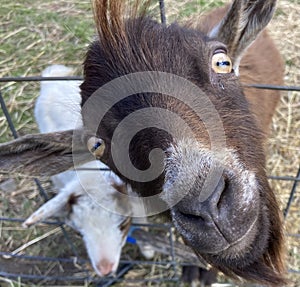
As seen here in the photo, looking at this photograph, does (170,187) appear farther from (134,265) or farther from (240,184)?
(134,265)

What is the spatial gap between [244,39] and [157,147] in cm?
74

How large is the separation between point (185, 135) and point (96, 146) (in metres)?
0.49

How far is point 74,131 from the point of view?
77.4 inches

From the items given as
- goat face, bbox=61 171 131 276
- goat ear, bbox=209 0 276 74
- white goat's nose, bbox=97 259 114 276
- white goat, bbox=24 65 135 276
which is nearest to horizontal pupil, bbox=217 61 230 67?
goat ear, bbox=209 0 276 74

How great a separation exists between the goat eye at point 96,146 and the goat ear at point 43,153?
7cm


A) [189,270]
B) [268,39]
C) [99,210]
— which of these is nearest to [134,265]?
[189,270]

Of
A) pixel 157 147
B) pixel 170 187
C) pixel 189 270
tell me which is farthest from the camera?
pixel 189 270

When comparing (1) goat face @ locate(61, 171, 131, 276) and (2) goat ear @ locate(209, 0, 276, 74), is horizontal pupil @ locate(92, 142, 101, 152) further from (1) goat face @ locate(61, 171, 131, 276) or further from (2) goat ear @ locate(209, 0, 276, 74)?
(1) goat face @ locate(61, 171, 131, 276)

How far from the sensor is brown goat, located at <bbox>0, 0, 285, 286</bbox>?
144cm

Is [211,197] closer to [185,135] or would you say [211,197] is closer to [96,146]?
[185,135]

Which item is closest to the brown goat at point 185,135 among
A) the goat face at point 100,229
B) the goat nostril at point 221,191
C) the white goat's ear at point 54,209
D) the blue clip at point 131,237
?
the goat nostril at point 221,191

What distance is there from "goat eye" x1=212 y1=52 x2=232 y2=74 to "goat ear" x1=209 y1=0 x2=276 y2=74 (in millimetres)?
178

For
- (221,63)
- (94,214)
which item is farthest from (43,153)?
(94,214)

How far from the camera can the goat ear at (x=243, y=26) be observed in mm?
1904
